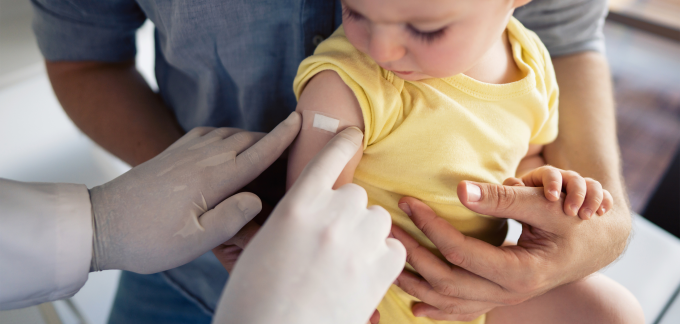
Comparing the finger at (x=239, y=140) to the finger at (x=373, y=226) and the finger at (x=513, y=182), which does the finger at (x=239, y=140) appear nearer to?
the finger at (x=373, y=226)

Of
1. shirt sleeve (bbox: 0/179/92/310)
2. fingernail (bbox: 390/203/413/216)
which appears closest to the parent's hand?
fingernail (bbox: 390/203/413/216)

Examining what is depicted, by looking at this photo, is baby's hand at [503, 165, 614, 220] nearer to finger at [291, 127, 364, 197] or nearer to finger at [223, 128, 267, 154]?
finger at [291, 127, 364, 197]

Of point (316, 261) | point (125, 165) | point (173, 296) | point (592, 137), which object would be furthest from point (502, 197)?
point (125, 165)

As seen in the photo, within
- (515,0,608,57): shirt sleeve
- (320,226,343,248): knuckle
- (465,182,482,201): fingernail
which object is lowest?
(465,182,482,201): fingernail

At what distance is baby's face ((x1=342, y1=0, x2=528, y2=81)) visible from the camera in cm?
48

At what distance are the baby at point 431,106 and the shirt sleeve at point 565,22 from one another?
9.9 inches

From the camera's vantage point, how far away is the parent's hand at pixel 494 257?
648mm

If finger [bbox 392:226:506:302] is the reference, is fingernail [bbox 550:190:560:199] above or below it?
above

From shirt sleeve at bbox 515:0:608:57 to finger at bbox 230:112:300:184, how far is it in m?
0.69

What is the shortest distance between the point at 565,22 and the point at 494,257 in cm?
67

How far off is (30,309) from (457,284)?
3.13 feet

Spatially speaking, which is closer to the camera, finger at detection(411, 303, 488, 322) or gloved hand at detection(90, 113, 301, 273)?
gloved hand at detection(90, 113, 301, 273)

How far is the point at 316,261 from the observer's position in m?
0.46

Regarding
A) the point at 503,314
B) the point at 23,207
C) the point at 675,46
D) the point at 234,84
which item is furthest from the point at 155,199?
the point at 675,46
